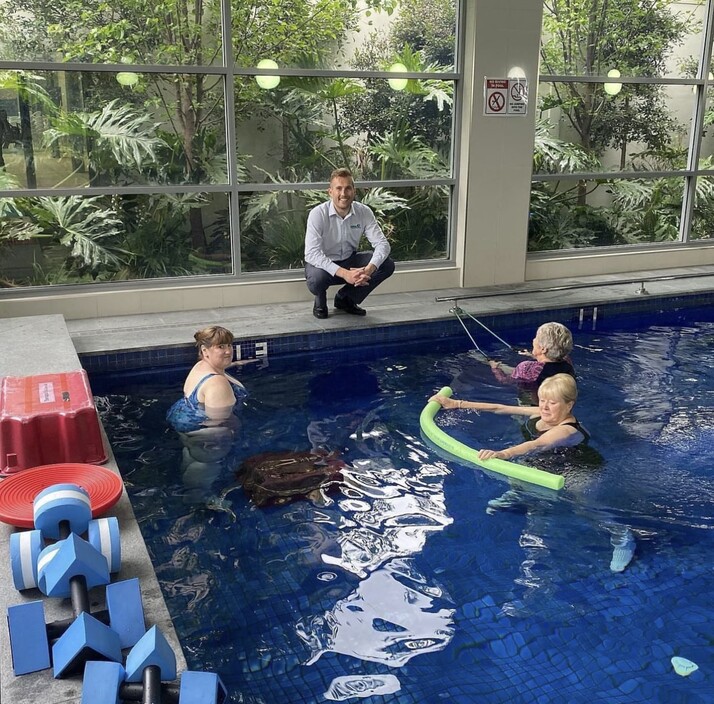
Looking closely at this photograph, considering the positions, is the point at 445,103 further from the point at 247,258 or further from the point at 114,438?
the point at 114,438

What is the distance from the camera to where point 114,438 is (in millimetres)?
4246

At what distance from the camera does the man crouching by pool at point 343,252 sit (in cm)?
605

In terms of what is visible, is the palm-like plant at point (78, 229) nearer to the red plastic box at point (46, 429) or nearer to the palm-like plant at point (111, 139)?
the palm-like plant at point (111, 139)

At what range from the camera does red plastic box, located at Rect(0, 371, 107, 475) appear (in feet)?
10.2

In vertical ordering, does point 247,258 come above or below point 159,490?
above

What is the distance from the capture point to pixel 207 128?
6.29 m

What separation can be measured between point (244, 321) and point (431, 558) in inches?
129

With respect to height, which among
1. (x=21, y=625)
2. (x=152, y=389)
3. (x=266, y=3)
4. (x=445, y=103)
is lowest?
(x=152, y=389)

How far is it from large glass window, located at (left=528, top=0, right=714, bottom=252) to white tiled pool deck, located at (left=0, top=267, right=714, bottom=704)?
2.20 ft

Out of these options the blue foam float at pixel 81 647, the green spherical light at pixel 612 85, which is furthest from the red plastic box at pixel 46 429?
the green spherical light at pixel 612 85

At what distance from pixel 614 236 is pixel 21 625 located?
289 inches

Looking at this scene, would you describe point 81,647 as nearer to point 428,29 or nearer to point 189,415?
point 189,415

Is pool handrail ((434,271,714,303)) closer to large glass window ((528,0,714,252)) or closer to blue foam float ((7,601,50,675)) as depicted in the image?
large glass window ((528,0,714,252))

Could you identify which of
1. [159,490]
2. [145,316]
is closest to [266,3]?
[145,316]
